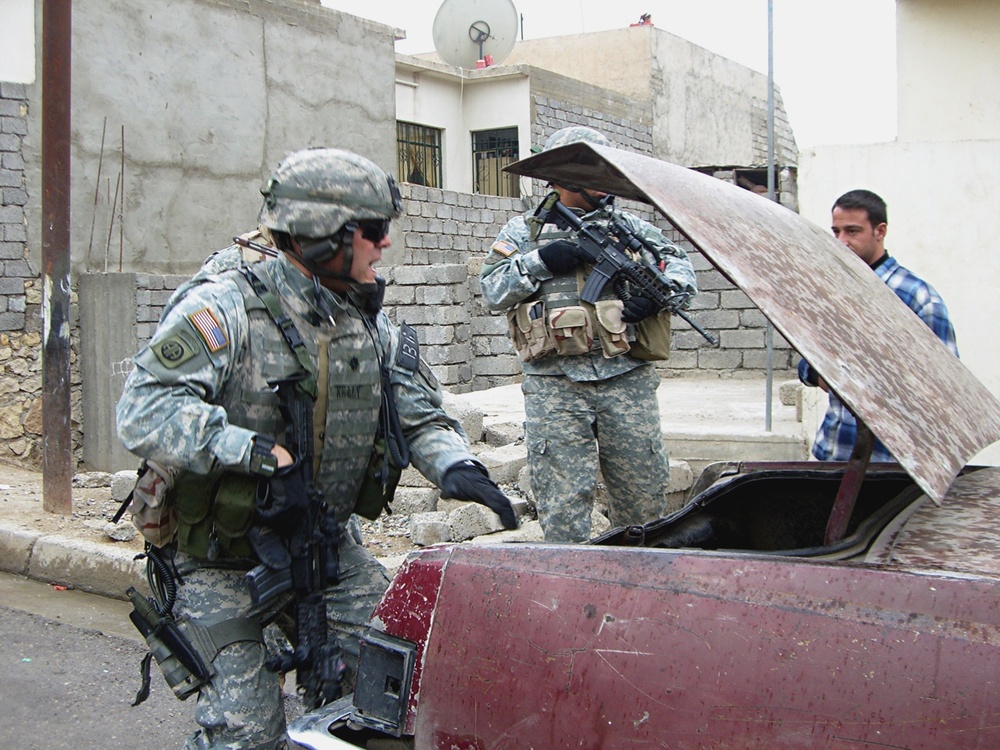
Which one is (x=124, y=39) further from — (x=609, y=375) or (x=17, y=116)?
(x=609, y=375)

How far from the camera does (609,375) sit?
159 inches

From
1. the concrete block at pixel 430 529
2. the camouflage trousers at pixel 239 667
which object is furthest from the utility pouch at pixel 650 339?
the camouflage trousers at pixel 239 667

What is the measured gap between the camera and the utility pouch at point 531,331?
13.3ft

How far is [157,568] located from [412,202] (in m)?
10.9

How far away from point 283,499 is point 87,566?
3470 millimetres

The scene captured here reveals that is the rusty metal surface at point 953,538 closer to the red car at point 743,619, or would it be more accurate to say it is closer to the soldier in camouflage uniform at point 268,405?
the red car at point 743,619

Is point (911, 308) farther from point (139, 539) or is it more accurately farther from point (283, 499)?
point (139, 539)

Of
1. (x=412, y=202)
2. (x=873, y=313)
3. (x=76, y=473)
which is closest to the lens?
(x=873, y=313)

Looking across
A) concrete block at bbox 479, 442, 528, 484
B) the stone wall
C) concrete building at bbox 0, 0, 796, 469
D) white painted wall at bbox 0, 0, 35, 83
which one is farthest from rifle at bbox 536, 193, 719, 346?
white painted wall at bbox 0, 0, 35, 83

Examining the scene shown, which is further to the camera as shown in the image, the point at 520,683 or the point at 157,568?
the point at 157,568

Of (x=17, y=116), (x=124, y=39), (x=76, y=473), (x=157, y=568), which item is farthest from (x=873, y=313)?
(x=124, y=39)

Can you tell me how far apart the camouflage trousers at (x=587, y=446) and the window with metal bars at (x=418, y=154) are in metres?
13.0

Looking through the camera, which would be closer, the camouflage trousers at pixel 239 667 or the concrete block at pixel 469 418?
the camouflage trousers at pixel 239 667

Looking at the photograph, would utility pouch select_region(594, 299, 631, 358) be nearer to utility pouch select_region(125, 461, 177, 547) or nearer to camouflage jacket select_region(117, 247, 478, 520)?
camouflage jacket select_region(117, 247, 478, 520)
